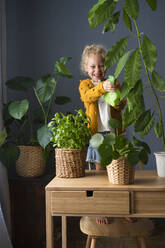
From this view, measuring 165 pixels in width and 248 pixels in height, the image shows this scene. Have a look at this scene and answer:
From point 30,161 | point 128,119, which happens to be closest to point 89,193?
point 128,119

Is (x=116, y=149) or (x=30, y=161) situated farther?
(x=30, y=161)

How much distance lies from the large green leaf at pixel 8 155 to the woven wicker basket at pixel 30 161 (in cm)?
10

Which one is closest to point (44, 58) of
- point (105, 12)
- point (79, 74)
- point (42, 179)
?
point (79, 74)

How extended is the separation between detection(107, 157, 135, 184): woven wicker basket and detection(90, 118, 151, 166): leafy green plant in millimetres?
33

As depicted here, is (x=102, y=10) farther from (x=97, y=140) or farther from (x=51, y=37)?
(x=51, y=37)

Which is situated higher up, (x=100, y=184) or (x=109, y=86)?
(x=109, y=86)

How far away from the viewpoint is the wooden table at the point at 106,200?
4.44 ft

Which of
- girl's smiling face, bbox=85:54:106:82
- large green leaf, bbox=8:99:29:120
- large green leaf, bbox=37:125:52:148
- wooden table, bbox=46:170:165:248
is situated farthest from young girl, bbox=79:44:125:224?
wooden table, bbox=46:170:165:248

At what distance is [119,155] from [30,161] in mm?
993

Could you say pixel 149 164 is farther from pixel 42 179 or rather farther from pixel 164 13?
pixel 164 13

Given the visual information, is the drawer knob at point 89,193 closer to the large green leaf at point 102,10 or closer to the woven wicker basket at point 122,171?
the woven wicker basket at point 122,171

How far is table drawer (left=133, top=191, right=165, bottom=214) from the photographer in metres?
1.35

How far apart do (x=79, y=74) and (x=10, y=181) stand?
1.06 metres

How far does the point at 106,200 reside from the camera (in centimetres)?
135
